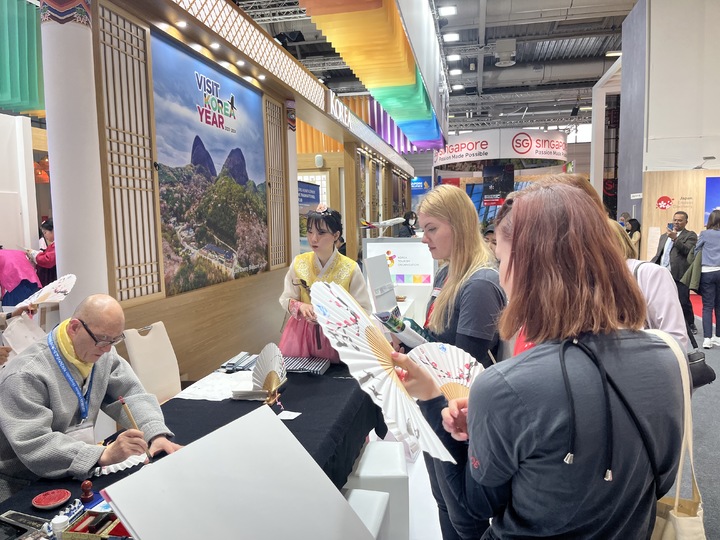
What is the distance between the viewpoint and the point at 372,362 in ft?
3.28

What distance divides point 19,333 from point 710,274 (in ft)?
21.6

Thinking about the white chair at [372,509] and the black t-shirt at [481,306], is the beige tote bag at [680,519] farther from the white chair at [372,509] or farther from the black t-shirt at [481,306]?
the white chair at [372,509]

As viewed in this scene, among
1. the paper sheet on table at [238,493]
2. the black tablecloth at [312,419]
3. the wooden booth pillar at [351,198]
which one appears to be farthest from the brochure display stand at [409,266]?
the paper sheet on table at [238,493]

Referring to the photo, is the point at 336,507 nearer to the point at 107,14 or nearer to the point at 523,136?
the point at 107,14

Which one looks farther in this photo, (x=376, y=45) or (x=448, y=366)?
(x=376, y=45)

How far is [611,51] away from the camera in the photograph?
38.8 feet

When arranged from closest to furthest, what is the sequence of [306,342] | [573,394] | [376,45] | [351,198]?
[573,394]
[306,342]
[376,45]
[351,198]

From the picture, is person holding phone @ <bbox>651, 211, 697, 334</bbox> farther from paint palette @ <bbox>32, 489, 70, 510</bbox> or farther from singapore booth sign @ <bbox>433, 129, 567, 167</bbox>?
singapore booth sign @ <bbox>433, 129, 567, 167</bbox>

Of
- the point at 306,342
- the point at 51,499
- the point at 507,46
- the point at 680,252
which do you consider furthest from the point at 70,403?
the point at 507,46

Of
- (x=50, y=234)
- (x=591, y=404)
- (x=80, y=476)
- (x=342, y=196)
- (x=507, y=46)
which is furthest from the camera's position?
(x=507, y=46)

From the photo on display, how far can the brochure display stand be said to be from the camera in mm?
5988

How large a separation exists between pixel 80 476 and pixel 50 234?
4.08m

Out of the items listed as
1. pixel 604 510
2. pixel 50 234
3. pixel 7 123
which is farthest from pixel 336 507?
pixel 7 123

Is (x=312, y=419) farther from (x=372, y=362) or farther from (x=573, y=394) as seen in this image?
(x=573, y=394)
